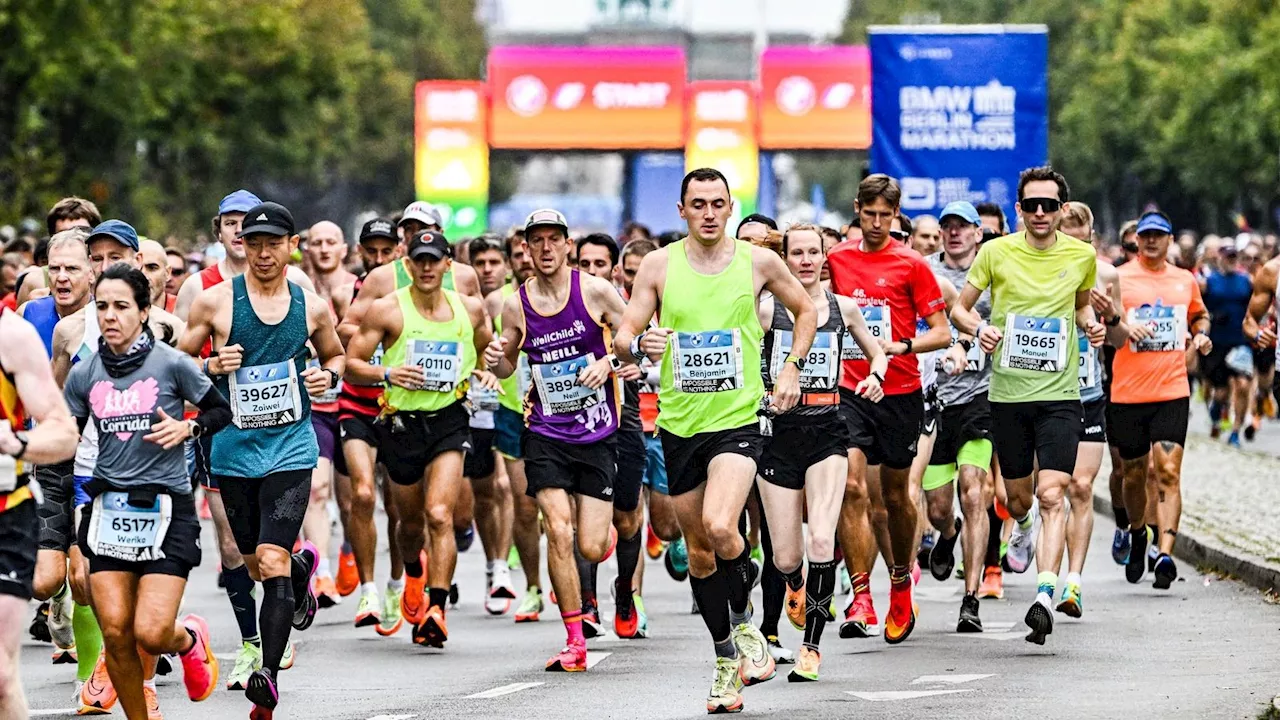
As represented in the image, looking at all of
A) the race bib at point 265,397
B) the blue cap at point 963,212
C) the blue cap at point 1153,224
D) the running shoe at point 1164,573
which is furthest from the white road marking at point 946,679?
the blue cap at point 1153,224

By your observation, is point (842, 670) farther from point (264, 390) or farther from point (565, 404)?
point (264, 390)

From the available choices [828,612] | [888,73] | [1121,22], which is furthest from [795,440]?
[1121,22]

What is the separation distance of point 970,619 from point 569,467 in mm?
2163

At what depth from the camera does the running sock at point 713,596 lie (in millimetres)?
10461

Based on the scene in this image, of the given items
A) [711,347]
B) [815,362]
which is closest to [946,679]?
[815,362]

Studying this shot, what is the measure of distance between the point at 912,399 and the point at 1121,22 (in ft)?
220

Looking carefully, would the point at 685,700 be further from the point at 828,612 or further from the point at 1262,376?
the point at 1262,376

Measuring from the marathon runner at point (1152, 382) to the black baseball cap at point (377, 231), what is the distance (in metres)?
4.26

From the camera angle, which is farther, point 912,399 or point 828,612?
point 912,399

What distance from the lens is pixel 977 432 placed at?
14.2 metres

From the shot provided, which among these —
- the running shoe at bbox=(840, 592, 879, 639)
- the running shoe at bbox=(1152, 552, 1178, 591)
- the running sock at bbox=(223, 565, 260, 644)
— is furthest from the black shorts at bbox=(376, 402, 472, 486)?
the running shoe at bbox=(1152, 552, 1178, 591)

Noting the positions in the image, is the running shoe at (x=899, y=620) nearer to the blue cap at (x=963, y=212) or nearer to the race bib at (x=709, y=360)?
the race bib at (x=709, y=360)

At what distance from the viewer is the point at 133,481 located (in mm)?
9266

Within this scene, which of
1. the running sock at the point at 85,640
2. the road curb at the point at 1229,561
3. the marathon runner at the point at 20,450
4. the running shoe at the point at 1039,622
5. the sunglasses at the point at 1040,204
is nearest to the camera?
the marathon runner at the point at 20,450
